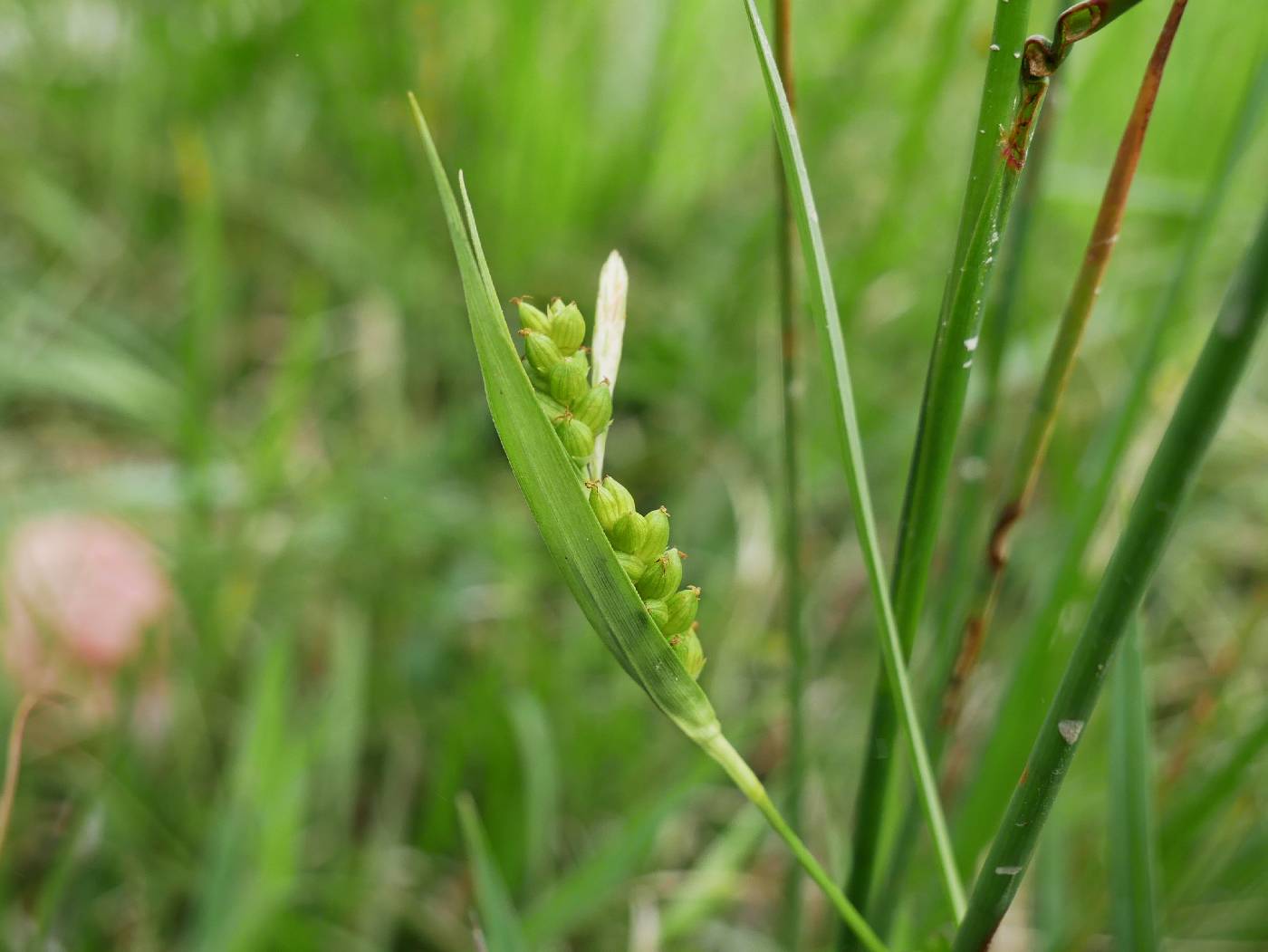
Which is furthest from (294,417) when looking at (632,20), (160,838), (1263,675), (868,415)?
(1263,675)

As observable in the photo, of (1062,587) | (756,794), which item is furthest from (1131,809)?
(756,794)

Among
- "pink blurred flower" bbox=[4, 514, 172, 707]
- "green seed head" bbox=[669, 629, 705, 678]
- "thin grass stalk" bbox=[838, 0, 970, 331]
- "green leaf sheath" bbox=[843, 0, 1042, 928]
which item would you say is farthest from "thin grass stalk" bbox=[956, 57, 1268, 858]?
"pink blurred flower" bbox=[4, 514, 172, 707]

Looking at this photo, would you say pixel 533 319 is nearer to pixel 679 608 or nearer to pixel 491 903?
pixel 679 608

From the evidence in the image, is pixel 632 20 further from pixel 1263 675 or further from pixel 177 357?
pixel 1263 675

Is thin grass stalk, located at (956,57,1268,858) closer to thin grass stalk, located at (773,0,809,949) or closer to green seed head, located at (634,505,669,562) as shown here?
thin grass stalk, located at (773,0,809,949)

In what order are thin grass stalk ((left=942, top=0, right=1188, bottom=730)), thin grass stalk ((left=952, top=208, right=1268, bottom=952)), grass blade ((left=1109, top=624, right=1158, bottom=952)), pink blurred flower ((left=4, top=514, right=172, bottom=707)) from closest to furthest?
thin grass stalk ((left=952, top=208, right=1268, bottom=952)), thin grass stalk ((left=942, top=0, right=1188, bottom=730)), grass blade ((left=1109, top=624, right=1158, bottom=952)), pink blurred flower ((left=4, top=514, right=172, bottom=707))
